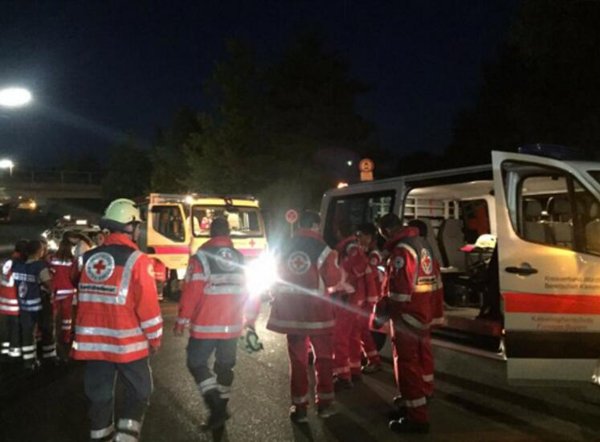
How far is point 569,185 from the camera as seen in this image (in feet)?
17.0

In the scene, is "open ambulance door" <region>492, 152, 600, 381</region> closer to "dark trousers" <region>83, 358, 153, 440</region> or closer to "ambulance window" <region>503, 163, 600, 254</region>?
"ambulance window" <region>503, 163, 600, 254</region>

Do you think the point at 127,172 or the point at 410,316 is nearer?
the point at 410,316

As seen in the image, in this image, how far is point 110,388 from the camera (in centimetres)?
400

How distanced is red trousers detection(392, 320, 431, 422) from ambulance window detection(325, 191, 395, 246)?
2596 mm

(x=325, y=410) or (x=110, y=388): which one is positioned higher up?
(x=110, y=388)

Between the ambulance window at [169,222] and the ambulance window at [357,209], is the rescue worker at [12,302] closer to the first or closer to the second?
the ambulance window at [357,209]

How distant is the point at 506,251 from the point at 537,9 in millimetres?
8085

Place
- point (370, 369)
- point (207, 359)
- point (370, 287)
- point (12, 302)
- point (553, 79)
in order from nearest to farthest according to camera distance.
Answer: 1. point (207, 359)
2. point (370, 287)
3. point (370, 369)
4. point (12, 302)
5. point (553, 79)

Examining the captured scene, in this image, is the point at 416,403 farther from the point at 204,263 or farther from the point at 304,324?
the point at 204,263

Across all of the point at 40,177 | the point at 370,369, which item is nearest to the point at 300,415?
the point at 370,369

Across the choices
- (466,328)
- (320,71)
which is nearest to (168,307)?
(466,328)

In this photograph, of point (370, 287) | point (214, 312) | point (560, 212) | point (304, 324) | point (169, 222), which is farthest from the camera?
point (169, 222)

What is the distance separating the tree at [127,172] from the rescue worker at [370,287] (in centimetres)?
5557

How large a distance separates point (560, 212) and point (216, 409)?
12.4 ft
